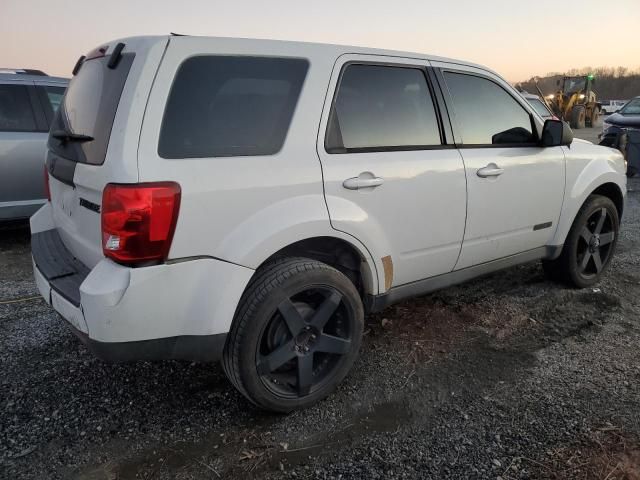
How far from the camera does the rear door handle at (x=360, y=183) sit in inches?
101

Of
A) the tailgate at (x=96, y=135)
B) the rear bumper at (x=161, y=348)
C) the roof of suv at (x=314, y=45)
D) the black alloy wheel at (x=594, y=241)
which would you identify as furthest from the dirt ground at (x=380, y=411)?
the roof of suv at (x=314, y=45)

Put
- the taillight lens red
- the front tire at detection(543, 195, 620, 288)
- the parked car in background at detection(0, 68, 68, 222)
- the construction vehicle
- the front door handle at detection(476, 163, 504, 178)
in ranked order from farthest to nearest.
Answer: the construction vehicle, the parked car in background at detection(0, 68, 68, 222), the front tire at detection(543, 195, 620, 288), the front door handle at detection(476, 163, 504, 178), the taillight lens red

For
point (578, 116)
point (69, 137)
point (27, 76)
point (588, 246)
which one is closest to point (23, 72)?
point (27, 76)

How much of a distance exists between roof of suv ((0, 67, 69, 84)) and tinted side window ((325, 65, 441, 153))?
14.0 ft

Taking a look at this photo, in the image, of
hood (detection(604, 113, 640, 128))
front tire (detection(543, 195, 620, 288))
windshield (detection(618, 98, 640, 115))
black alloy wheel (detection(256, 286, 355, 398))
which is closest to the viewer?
black alloy wheel (detection(256, 286, 355, 398))

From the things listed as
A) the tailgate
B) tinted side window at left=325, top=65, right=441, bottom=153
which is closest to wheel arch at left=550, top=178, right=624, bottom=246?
tinted side window at left=325, top=65, right=441, bottom=153

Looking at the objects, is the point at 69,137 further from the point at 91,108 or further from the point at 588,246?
the point at 588,246

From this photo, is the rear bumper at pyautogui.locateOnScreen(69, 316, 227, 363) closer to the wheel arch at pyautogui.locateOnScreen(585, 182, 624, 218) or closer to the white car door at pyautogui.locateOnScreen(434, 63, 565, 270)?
the white car door at pyautogui.locateOnScreen(434, 63, 565, 270)

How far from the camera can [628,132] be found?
1003cm

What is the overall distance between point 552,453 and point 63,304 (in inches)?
90.8

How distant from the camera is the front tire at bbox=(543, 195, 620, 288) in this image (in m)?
4.06

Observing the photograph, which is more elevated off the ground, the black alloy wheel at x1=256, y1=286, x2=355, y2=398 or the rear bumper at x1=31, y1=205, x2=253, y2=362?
the rear bumper at x1=31, y1=205, x2=253, y2=362

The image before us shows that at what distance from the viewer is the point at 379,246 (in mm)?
2742

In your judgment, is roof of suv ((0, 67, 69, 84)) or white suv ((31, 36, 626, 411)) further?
roof of suv ((0, 67, 69, 84))
